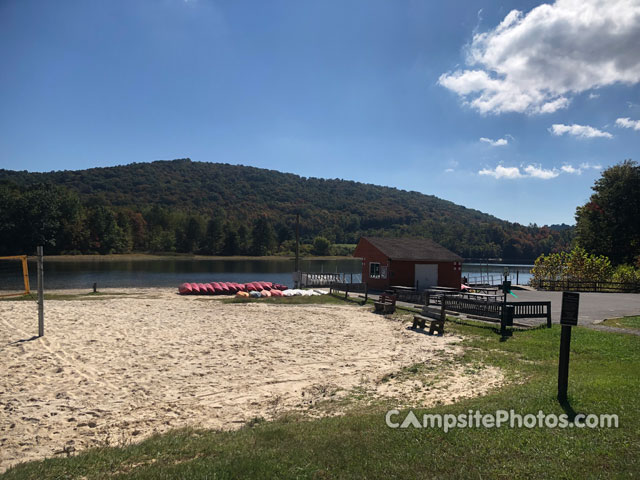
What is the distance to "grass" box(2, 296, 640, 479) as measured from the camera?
4242 millimetres

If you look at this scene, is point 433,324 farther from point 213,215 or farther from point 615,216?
point 213,215

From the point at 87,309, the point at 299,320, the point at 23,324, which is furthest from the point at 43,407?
the point at 87,309

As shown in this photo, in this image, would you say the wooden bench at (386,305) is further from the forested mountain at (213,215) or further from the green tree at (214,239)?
the green tree at (214,239)

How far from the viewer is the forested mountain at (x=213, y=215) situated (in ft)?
292

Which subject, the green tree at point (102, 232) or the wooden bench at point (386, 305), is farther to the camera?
the green tree at point (102, 232)

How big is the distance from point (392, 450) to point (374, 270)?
25804mm

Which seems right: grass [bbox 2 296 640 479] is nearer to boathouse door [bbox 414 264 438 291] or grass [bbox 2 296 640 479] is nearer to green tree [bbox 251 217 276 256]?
boathouse door [bbox 414 264 438 291]

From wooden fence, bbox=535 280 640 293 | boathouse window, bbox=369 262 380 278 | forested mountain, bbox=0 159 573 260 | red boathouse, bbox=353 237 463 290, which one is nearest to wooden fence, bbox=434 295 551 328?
red boathouse, bbox=353 237 463 290

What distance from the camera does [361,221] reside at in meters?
153

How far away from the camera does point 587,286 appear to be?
1232 inches

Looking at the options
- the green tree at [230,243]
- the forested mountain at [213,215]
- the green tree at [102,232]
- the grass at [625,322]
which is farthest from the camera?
the green tree at [230,243]

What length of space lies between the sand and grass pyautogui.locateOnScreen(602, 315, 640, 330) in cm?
637

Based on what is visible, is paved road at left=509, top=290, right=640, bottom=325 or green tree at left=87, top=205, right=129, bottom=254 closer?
paved road at left=509, top=290, right=640, bottom=325

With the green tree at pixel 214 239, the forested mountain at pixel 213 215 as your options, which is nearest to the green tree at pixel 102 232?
the forested mountain at pixel 213 215
